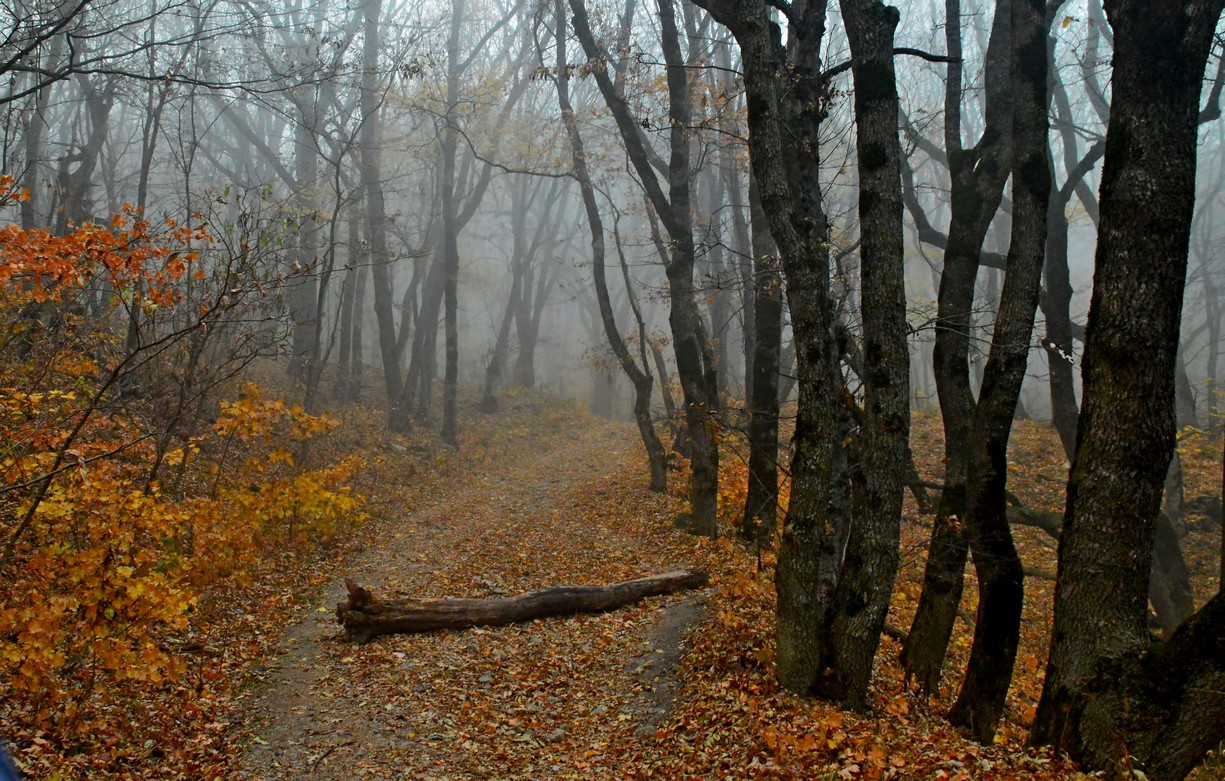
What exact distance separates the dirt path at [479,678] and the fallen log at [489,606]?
134 millimetres

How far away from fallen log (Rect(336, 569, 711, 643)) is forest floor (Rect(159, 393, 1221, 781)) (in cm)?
15

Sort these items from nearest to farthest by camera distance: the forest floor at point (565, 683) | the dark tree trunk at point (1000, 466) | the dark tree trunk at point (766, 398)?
the forest floor at point (565, 683) < the dark tree trunk at point (1000, 466) < the dark tree trunk at point (766, 398)

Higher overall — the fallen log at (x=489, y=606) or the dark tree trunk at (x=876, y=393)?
the dark tree trunk at (x=876, y=393)

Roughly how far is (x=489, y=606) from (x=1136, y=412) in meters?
6.01

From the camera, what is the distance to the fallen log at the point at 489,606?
7.45 m

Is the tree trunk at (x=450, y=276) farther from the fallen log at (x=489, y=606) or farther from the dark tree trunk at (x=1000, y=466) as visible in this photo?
the dark tree trunk at (x=1000, y=466)

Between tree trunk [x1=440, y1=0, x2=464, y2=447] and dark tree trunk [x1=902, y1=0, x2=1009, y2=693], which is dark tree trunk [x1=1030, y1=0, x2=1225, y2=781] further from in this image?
tree trunk [x1=440, y1=0, x2=464, y2=447]

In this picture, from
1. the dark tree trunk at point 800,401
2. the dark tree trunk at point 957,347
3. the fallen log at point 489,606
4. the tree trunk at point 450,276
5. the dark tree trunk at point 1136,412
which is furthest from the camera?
the tree trunk at point 450,276

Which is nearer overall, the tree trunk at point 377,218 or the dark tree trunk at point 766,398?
the dark tree trunk at point 766,398

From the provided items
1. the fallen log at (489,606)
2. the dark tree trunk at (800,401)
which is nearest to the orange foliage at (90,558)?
the fallen log at (489,606)

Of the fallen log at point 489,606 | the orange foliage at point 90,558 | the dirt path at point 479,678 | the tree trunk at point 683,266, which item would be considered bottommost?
the dirt path at point 479,678

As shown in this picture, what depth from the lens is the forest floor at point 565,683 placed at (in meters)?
5.06

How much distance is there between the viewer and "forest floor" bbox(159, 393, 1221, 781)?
5062 millimetres

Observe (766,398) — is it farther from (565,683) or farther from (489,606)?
(565,683)
